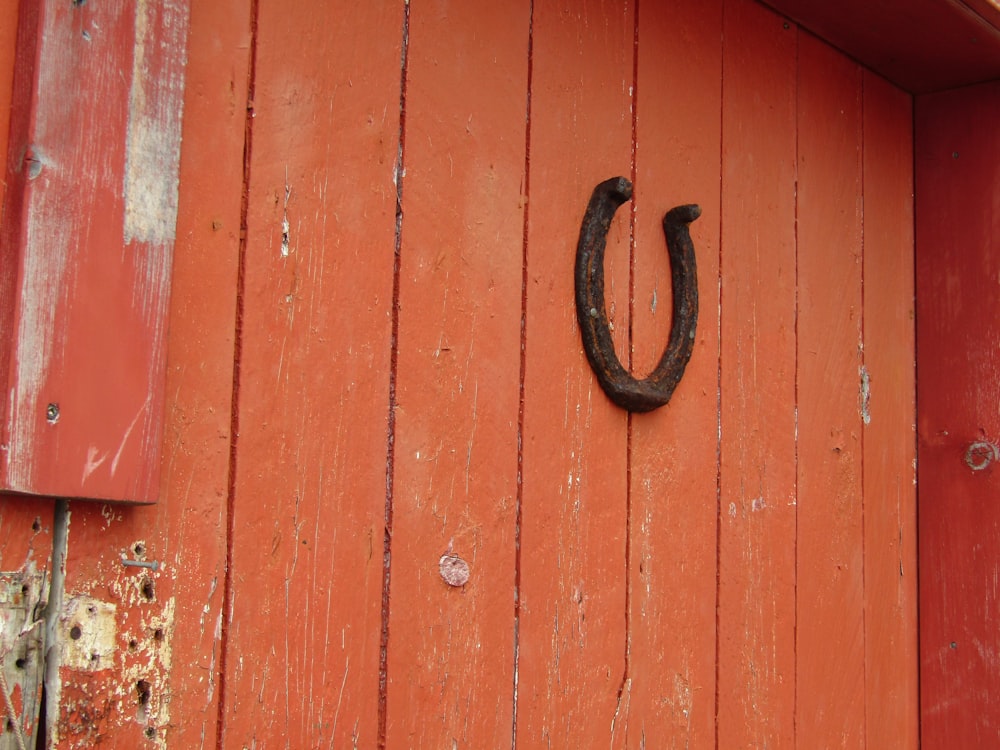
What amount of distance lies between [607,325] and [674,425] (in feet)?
0.49

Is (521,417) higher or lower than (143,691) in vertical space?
higher

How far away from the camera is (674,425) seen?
1118mm

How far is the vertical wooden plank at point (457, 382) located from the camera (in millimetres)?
895

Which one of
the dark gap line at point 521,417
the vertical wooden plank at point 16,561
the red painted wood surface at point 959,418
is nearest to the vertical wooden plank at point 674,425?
the dark gap line at point 521,417

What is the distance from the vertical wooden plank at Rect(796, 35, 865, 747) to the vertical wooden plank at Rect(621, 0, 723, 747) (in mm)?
169

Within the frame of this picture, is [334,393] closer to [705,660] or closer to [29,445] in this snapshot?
[29,445]

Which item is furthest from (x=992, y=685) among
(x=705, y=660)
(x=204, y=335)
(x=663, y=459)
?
(x=204, y=335)

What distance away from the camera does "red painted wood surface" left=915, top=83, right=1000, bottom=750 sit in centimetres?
135

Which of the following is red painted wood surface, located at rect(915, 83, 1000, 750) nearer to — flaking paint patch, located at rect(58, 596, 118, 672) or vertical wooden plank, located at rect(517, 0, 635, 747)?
vertical wooden plank, located at rect(517, 0, 635, 747)

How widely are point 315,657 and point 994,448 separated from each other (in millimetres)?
947

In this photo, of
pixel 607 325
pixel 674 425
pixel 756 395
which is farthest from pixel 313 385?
pixel 756 395

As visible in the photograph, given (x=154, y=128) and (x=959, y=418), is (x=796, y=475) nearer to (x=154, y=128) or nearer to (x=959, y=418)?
(x=959, y=418)

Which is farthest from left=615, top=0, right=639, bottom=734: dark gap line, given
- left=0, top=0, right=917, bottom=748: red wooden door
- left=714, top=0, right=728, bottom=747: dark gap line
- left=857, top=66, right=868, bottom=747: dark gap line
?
left=857, top=66, right=868, bottom=747: dark gap line

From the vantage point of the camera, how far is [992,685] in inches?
52.5
